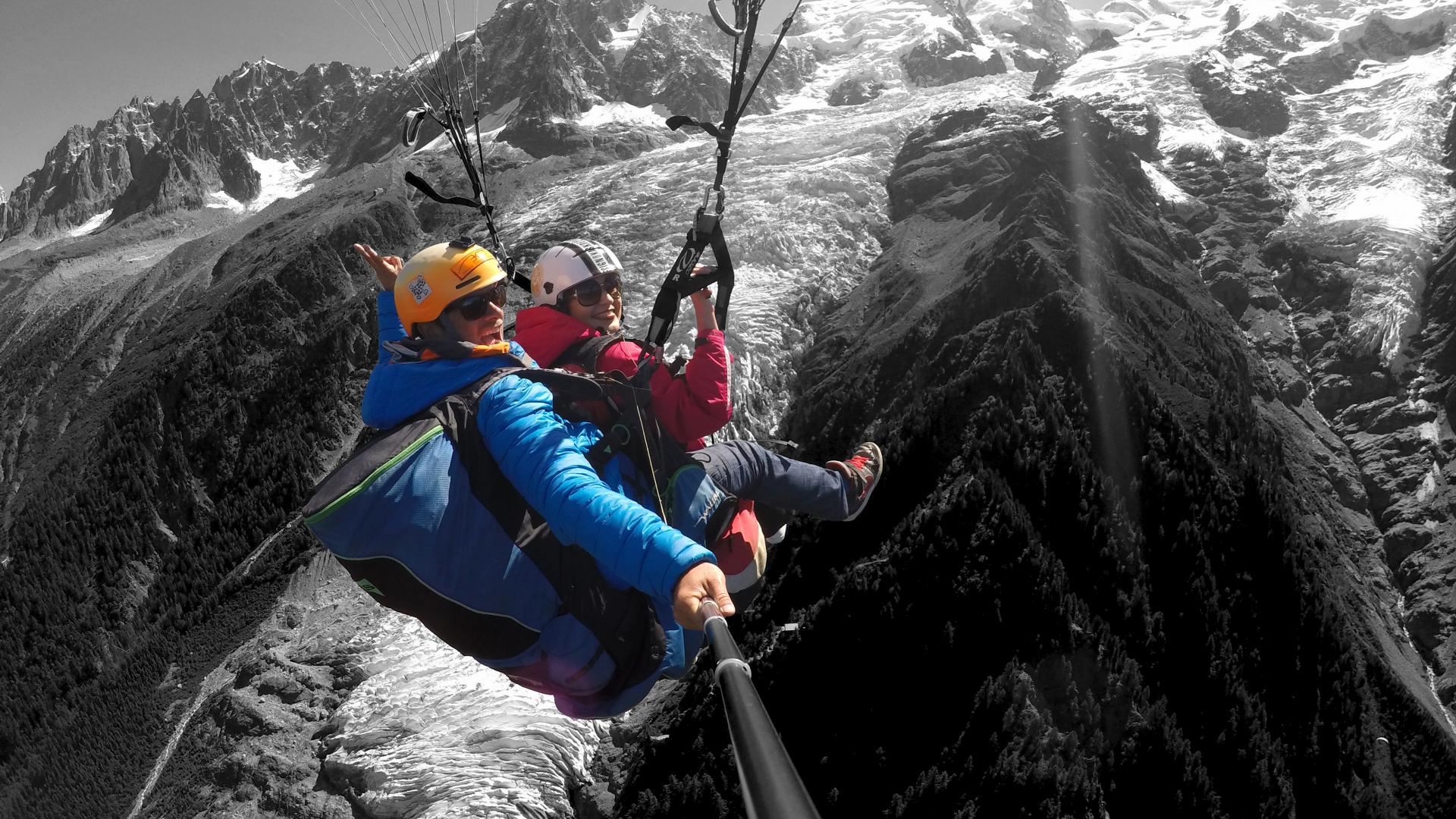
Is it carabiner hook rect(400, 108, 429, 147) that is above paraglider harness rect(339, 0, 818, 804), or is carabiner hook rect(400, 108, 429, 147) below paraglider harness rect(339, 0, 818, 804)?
A: above

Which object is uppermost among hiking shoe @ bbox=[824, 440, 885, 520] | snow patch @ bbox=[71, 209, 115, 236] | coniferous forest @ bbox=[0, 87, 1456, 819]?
hiking shoe @ bbox=[824, 440, 885, 520]

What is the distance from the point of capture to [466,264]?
3.57m

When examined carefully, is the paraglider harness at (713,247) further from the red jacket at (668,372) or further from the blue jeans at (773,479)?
the blue jeans at (773,479)

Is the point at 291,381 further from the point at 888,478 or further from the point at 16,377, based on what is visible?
the point at 16,377

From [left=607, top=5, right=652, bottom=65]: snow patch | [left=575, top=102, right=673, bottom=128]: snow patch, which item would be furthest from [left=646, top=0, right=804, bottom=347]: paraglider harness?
[left=607, top=5, right=652, bottom=65]: snow patch

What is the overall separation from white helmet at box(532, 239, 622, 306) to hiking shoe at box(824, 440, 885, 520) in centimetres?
174

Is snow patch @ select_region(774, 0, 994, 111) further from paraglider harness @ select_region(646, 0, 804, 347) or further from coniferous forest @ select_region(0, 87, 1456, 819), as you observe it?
paraglider harness @ select_region(646, 0, 804, 347)

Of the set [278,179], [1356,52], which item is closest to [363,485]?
[1356,52]

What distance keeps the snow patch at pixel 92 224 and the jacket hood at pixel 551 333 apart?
423ft

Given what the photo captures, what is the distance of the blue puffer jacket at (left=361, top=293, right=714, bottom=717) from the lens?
104 inches

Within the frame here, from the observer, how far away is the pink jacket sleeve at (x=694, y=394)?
4.21 meters

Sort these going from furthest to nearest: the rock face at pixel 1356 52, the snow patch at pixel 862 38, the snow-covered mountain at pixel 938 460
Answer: the snow patch at pixel 862 38 < the rock face at pixel 1356 52 < the snow-covered mountain at pixel 938 460

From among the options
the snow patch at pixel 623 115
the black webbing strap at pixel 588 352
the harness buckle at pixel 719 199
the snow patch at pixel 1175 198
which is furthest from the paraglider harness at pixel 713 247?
the snow patch at pixel 623 115

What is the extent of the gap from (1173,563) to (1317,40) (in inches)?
2801
